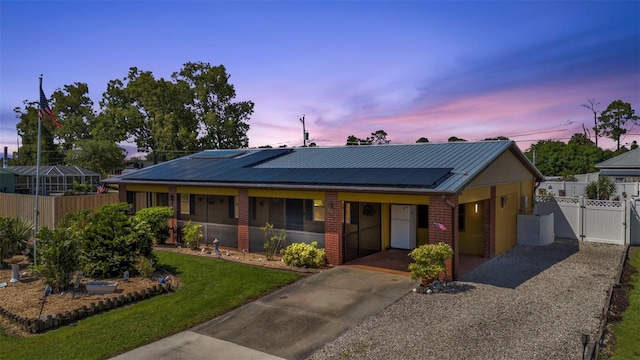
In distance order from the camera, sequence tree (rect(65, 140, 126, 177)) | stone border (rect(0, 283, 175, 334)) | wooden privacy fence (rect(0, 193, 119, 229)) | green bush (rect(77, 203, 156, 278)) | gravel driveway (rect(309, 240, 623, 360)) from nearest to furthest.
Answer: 1. gravel driveway (rect(309, 240, 623, 360))
2. stone border (rect(0, 283, 175, 334))
3. green bush (rect(77, 203, 156, 278))
4. wooden privacy fence (rect(0, 193, 119, 229))
5. tree (rect(65, 140, 126, 177))

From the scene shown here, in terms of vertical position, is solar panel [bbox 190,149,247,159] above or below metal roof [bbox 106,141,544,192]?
above

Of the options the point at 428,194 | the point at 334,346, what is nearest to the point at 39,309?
the point at 334,346

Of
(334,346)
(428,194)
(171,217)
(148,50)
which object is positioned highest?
(148,50)

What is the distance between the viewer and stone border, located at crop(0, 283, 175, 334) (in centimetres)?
860

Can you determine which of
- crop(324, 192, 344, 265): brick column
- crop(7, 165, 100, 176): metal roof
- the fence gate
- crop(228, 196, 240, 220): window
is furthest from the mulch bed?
crop(7, 165, 100, 176): metal roof

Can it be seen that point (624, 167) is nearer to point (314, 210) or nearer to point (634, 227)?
point (634, 227)

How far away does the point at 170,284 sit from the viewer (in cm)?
1149

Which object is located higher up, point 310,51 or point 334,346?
point 310,51

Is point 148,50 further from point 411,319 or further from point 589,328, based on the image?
point 589,328

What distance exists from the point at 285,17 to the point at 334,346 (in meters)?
10.9

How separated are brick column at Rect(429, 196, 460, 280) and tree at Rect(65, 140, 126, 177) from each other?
39.9 metres

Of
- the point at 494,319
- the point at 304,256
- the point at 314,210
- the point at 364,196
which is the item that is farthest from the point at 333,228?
the point at 494,319

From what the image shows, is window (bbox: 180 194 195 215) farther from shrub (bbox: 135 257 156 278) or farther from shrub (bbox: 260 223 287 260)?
shrub (bbox: 135 257 156 278)

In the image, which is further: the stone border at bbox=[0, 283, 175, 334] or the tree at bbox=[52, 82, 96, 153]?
the tree at bbox=[52, 82, 96, 153]
